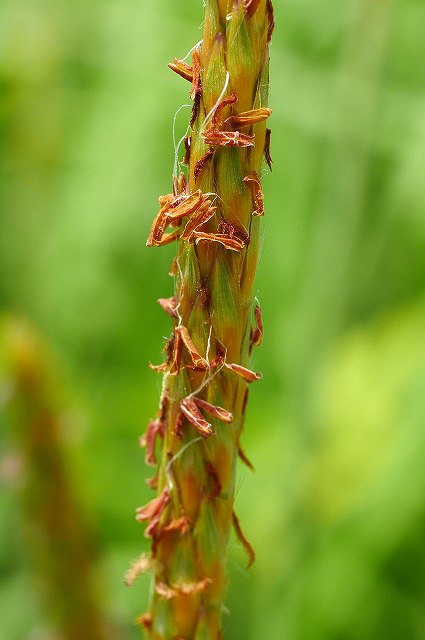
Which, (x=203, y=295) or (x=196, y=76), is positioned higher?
(x=196, y=76)

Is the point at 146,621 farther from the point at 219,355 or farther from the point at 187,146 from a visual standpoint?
the point at 187,146

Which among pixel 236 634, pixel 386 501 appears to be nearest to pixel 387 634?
pixel 386 501

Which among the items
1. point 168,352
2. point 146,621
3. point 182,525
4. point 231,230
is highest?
point 231,230

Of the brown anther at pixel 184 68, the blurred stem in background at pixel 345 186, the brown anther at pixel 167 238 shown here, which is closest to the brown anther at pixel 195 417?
the brown anther at pixel 167 238

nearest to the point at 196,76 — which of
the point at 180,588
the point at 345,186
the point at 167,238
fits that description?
the point at 167,238

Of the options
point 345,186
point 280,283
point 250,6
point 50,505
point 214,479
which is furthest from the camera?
point 280,283

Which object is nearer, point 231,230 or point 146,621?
point 231,230

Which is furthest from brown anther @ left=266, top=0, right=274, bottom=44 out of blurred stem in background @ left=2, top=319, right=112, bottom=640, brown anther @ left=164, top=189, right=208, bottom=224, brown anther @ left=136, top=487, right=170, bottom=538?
blurred stem in background @ left=2, top=319, right=112, bottom=640
